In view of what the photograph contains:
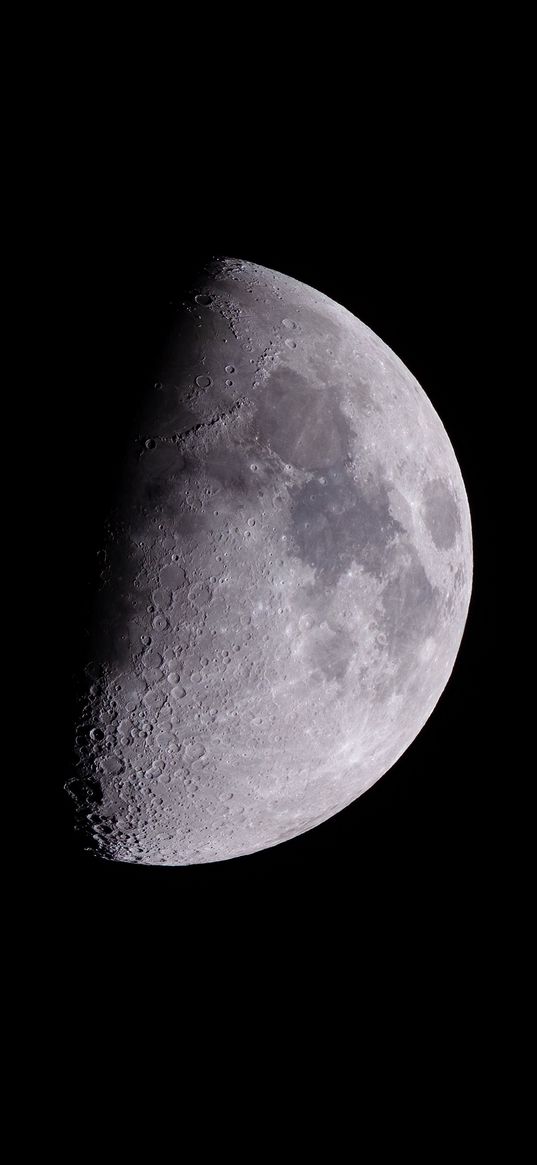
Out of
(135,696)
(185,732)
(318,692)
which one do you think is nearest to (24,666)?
(135,696)

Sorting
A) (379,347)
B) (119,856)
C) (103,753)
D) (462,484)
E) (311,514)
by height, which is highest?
(379,347)

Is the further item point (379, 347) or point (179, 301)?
point (379, 347)

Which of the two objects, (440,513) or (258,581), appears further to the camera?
(440,513)

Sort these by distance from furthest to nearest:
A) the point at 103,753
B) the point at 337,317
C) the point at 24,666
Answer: the point at 337,317
the point at 103,753
the point at 24,666

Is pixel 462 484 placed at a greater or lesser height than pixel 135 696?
greater

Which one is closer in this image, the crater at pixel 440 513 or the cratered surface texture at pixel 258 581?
the cratered surface texture at pixel 258 581

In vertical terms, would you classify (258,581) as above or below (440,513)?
below

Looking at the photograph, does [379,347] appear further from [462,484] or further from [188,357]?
[188,357]

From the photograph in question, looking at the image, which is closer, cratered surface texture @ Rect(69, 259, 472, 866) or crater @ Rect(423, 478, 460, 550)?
cratered surface texture @ Rect(69, 259, 472, 866)
